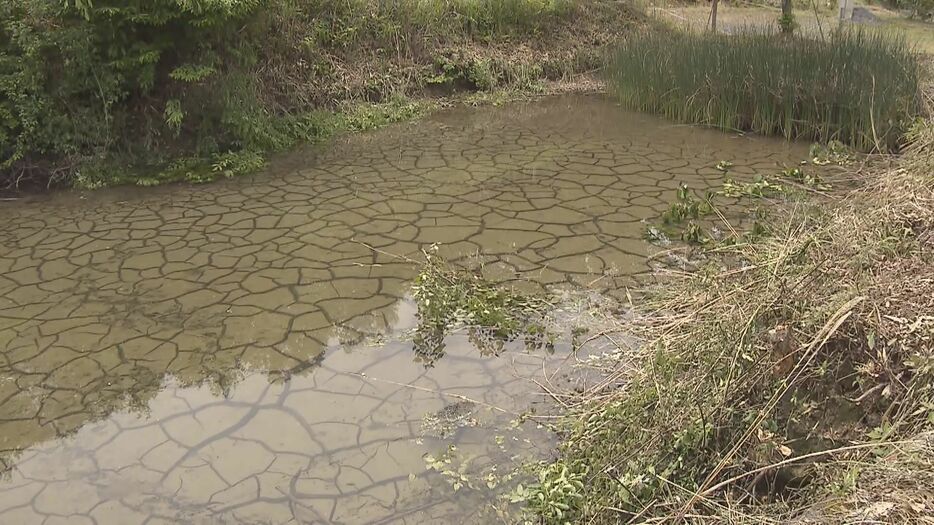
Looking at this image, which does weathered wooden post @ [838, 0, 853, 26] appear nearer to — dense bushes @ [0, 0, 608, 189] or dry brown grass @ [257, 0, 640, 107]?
dry brown grass @ [257, 0, 640, 107]

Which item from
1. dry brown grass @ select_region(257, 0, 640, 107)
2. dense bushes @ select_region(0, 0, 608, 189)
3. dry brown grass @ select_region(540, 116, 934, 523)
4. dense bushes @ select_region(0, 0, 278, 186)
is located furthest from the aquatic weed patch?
dry brown grass @ select_region(257, 0, 640, 107)

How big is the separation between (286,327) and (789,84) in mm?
5630

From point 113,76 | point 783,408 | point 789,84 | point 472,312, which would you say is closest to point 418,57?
point 113,76

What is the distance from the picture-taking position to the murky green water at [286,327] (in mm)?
2975

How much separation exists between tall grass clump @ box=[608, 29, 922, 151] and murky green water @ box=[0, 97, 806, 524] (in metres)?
0.45

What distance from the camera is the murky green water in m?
2.97

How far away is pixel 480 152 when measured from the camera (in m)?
7.69

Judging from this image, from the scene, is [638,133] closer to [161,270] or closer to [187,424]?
[161,270]


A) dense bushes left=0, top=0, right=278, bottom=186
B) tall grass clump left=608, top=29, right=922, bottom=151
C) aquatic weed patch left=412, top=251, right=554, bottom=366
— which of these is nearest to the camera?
aquatic weed patch left=412, top=251, right=554, bottom=366

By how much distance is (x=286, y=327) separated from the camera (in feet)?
13.7

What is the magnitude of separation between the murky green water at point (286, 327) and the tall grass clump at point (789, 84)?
454mm

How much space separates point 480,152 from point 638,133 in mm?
1809

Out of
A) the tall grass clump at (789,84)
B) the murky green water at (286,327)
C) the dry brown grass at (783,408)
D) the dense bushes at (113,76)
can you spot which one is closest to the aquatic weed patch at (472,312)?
the murky green water at (286,327)

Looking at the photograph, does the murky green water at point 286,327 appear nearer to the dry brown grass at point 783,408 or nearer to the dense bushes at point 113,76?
the dry brown grass at point 783,408
